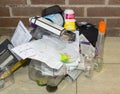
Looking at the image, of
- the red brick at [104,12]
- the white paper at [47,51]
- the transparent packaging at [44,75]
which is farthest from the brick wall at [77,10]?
the transparent packaging at [44,75]

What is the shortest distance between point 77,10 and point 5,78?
55 cm

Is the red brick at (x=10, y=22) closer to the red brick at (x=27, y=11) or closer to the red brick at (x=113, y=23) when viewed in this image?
the red brick at (x=27, y=11)

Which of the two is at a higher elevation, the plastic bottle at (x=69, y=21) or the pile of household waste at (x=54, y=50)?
the plastic bottle at (x=69, y=21)

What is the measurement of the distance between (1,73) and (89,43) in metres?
0.47

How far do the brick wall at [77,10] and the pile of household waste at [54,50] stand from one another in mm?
72

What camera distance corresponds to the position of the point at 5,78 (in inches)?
48.1

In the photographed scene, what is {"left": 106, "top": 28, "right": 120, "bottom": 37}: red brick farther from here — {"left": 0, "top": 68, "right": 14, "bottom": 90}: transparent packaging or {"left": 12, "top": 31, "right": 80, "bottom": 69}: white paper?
{"left": 0, "top": 68, "right": 14, "bottom": 90}: transparent packaging

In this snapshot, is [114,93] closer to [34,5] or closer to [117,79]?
[117,79]

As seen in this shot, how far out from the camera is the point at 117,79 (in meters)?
1.21

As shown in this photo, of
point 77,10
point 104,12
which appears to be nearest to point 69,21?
point 77,10

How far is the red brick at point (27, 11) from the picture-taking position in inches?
56.1

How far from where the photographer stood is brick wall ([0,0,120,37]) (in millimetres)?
1388

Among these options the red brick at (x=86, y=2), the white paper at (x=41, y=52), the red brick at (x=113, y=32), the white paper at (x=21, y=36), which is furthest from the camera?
the red brick at (x=113, y=32)

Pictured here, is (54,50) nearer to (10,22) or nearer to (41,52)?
(41,52)
